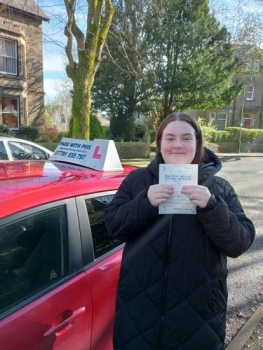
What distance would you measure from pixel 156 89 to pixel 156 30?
3008 millimetres

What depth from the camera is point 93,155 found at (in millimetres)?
2602

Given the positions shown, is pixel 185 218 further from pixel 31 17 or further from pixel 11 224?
pixel 31 17

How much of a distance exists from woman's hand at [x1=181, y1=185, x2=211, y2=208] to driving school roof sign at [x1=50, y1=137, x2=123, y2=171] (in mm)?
1268

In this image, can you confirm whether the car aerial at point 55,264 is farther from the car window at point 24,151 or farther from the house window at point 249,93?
the house window at point 249,93

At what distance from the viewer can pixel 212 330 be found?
1.46 metres

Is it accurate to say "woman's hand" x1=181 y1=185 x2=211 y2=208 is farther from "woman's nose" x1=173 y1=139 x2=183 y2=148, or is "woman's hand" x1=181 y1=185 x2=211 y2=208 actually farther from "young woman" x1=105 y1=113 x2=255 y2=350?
"woman's nose" x1=173 y1=139 x2=183 y2=148

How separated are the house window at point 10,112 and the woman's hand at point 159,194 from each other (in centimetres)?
1694

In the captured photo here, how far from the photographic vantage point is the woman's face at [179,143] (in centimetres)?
144

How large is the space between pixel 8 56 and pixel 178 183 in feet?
58.5

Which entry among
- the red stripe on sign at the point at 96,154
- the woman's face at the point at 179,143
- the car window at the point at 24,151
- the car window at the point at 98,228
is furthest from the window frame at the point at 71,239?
the car window at the point at 24,151

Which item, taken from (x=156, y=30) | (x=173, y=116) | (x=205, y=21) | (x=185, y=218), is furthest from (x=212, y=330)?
(x=205, y=21)

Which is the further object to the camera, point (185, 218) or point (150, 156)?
point (150, 156)

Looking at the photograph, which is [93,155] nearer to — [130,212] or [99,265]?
[99,265]


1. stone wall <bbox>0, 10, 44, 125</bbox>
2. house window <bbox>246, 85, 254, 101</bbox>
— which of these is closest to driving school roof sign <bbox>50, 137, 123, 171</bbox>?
stone wall <bbox>0, 10, 44, 125</bbox>
